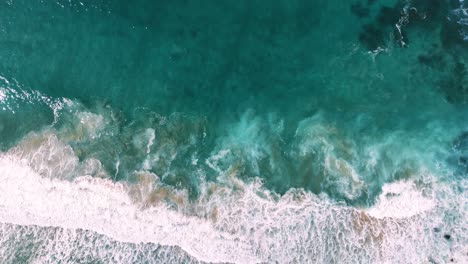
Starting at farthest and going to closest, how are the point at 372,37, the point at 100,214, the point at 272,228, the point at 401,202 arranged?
1. the point at 372,37
2. the point at 100,214
3. the point at 272,228
4. the point at 401,202

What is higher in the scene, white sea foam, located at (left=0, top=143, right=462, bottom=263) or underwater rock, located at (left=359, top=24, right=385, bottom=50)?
underwater rock, located at (left=359, top=24, right=385, bottom=50)

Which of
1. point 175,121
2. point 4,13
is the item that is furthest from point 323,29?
point 4,13

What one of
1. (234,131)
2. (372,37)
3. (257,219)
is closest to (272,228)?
(257,219)

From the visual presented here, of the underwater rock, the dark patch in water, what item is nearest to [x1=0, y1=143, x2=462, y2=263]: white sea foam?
the underwater rock

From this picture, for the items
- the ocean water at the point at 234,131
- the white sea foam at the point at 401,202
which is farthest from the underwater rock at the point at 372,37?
the white sea foam at the point at 401,202

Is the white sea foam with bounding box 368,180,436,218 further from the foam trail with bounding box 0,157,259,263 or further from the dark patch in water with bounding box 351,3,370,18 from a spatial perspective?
the dark patch in water with bounding box 351,3,370,18

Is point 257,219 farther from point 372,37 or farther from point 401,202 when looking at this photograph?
point 372,37

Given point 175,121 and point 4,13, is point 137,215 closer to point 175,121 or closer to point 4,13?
point 175,121

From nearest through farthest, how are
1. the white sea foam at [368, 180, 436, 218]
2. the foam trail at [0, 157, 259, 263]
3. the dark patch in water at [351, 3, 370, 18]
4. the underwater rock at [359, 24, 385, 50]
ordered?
the white sea foam at [368, 180, 436, 218], the foam trail at [0, 157, 259, 263], the underwater rock at [359, 24, 385, 50], the dark patch in water at [351, 3, 370, 18]

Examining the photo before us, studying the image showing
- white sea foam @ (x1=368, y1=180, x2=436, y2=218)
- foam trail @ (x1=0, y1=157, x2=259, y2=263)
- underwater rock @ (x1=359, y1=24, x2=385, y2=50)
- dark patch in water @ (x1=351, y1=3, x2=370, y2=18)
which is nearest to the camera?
white sea foam @ (x1=368, y1=180, x2=436, y2=218)
